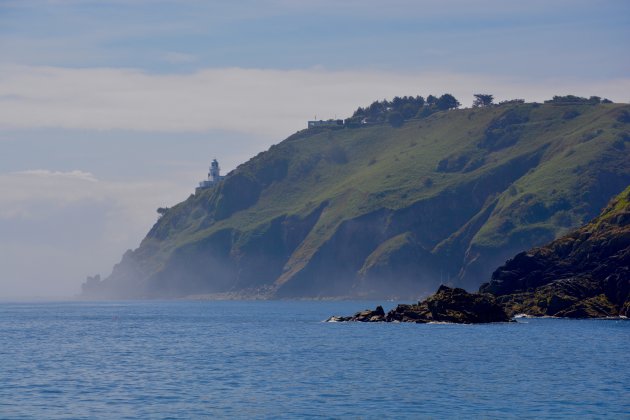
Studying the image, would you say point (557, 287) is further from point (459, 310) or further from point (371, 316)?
point (371, 316)

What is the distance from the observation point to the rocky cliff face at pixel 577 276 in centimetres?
15400

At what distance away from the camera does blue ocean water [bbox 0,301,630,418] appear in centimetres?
5669

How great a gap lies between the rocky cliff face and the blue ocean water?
28150 mm

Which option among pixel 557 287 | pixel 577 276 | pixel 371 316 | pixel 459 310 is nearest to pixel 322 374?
pixel 459 310

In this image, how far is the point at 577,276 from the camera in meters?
159

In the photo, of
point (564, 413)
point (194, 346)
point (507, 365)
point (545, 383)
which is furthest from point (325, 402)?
point (194, 346)

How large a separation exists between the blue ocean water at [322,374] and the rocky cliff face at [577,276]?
92.4 ft

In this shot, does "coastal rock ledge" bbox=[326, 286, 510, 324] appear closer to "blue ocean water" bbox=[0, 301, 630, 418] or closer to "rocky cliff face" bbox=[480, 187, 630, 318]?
"blue ocean water" bbox=[0, 301, 630, 418]

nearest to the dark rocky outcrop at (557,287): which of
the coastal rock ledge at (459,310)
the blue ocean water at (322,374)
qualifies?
the coastal rock ledge at (459,310)

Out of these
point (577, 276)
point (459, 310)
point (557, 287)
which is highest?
point (577, 276)

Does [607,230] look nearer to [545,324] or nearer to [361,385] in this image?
[545,324]

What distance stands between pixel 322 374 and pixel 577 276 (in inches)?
3705

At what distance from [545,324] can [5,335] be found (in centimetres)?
7456

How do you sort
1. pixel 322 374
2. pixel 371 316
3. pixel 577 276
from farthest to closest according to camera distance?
pixel 577 276 → pixel 371 316 → pixel 322 374
